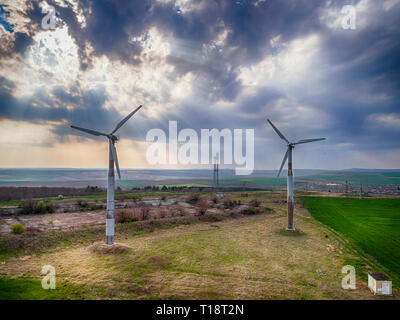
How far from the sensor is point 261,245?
2191 cm

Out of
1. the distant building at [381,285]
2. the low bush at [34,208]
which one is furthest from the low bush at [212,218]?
the low bush at [34,208]

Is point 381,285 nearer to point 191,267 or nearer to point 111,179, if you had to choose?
point 191,267

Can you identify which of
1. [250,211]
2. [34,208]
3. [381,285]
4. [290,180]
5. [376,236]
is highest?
[290,180]

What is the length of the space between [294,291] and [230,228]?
57.5 feet

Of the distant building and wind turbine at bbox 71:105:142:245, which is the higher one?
wind turbine at bbox 71:105:142:245

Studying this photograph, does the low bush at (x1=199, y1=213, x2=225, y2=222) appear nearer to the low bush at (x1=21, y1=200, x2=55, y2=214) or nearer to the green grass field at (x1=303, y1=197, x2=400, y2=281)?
the green grass field at (x1=303, y1=197, x2=400, y2=281)

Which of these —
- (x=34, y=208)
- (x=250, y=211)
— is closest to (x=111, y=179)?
(x=34, y=208)

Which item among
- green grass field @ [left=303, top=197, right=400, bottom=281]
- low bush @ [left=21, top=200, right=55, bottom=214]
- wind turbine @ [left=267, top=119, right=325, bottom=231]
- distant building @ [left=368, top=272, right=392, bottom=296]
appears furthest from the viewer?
low bush @ [left=21, top=200, right=55, bottom=214]

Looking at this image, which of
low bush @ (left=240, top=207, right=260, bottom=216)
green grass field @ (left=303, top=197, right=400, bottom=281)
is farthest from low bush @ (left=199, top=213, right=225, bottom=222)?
green grass field @ (left=303, top=197, right=400, bottom=281)

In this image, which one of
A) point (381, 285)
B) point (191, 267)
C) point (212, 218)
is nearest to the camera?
point (381, 285)

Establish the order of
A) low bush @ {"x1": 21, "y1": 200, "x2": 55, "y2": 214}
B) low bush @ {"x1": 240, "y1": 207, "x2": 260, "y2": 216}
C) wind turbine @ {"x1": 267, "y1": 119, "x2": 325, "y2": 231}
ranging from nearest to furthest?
wind turbine @ {"x1": 267, "y1": 119, "x2": 325, "y2": 231} < low bush @ {"x1": 21, "y1": 200, "x2": 55, "y2": 214} < low bush @ {"x1": 240, "y1": 207, "x2": 260, "y2": 216}
